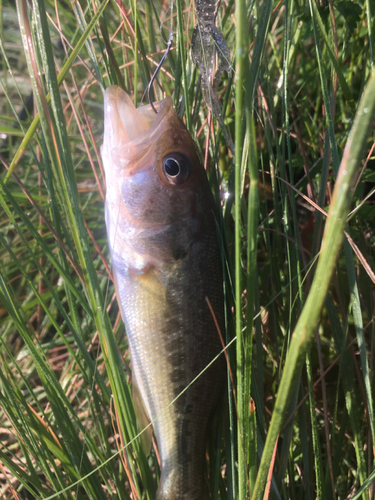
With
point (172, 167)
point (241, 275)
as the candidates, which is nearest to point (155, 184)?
point (172, 167)

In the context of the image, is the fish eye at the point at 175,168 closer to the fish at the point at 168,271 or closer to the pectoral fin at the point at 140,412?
the fish at the point at 168,271

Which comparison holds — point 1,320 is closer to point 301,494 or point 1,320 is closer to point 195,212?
point 195,212

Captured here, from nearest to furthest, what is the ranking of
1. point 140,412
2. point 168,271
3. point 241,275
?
point 241,275 → point 168,271 → point 140,412

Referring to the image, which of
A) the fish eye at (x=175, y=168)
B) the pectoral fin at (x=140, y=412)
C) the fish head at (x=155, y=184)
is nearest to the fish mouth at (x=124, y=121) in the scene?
the fish head at (x=155, y=184)

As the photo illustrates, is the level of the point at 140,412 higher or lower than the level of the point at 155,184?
lower

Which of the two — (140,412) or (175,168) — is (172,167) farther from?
(140,412)

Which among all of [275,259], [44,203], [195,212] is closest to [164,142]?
[195,212]

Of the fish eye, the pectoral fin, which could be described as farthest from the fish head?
the pectoral fin
